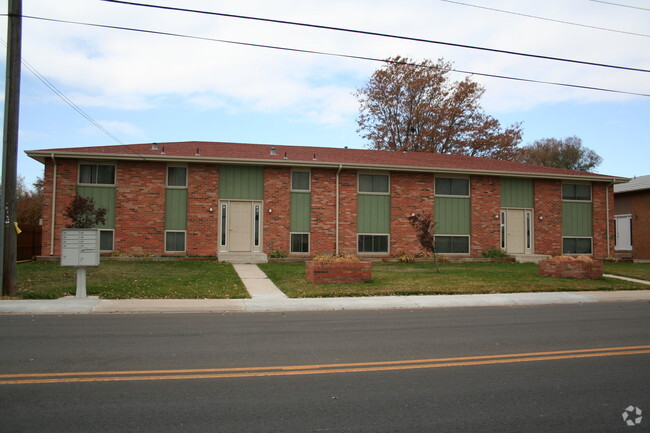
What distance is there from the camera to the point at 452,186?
23.7 meters

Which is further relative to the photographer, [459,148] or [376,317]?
[459,148]

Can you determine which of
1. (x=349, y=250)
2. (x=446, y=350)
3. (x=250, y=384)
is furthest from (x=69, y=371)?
(x=349, y=250)

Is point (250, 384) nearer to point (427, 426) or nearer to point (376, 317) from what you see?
point (427, 426)

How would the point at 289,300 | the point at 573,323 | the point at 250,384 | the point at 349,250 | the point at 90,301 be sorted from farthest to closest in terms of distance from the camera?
the point at 349,250, the point at 289,300, the point at 90,301, the point at 573,323, the point at 250,384

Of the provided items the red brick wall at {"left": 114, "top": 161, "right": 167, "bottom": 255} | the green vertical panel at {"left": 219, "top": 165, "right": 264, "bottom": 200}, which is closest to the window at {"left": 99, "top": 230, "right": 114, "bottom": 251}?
the red brick wall at {"left": 114, "top": 161, "right": 167, "bottom": 255}

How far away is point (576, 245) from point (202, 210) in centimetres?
1803

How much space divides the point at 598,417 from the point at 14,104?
41.5 ft

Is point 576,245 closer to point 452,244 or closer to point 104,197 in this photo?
point 452,244

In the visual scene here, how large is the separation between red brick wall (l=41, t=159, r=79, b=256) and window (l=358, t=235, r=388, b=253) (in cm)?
1219

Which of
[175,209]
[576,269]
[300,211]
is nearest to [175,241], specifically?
[175,209]

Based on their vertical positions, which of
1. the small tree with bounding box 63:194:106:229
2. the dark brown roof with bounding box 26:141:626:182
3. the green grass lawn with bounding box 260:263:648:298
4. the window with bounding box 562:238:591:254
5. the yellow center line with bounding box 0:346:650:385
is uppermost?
the dark brown roof with bounding box 26:141:626:182

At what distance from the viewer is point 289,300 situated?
1210cm

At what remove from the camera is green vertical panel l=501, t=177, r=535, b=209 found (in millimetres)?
24109

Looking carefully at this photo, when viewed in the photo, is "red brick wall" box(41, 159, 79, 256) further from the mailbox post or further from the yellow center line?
the yellow center line
